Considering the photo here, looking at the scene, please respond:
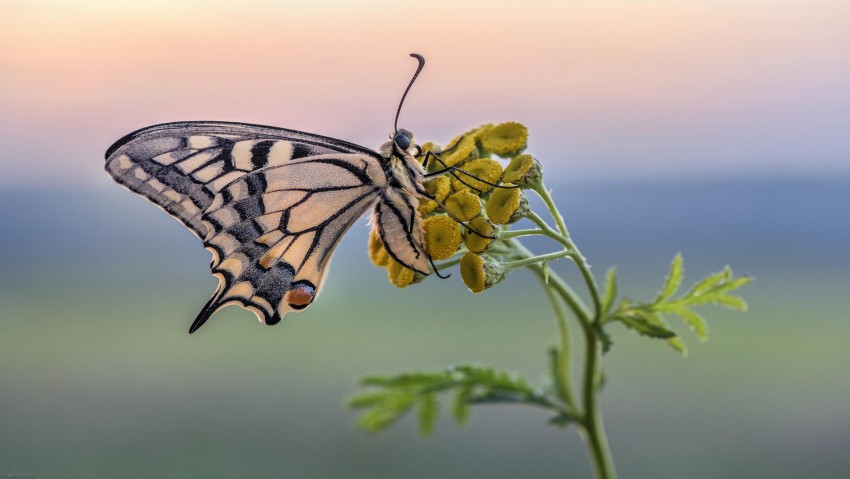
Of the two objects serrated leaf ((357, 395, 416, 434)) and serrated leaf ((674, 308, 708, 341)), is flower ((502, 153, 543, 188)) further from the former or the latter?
serrated leaf ((357, 395, 416, 434))

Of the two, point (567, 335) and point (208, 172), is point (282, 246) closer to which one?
point (208, 172)

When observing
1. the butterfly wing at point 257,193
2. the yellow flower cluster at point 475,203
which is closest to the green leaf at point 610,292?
the yellow flower cluster at point 475,203

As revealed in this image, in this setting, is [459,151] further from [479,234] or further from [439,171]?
[479,234]

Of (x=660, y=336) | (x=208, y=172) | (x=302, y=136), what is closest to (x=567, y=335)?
(x=660, y=336)

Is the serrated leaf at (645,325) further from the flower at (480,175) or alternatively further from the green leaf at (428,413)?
the green leaf at (428,413)

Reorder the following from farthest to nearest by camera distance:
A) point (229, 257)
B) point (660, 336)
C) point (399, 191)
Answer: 1. point (229, 257)
2. point (399, 191)
3. point (660, 336)

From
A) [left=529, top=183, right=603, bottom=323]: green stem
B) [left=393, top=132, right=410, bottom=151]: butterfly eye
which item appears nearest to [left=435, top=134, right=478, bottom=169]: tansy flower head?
[left=393, top=132, right=410, bottom=151]: butterfly eye

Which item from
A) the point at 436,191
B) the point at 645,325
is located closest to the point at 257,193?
the point at 436,191

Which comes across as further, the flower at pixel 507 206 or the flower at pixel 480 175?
the flower at pixel 480 175
